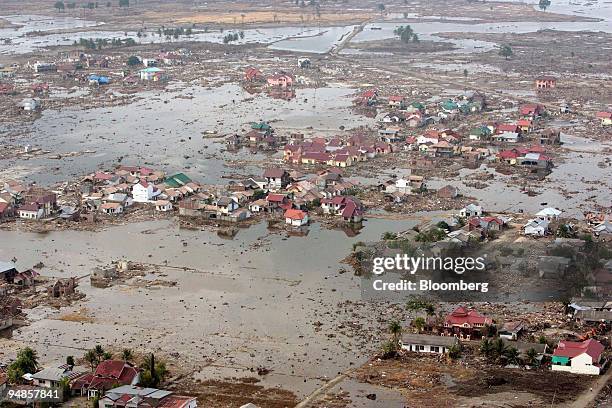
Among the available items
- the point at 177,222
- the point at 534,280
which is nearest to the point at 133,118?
the point at 177,222

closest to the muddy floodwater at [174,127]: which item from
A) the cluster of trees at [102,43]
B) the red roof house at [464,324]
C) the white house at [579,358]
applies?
the red roof house at [464,324]

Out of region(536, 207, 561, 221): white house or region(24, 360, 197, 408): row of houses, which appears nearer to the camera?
region(24, 360, 197, 408): row of houses

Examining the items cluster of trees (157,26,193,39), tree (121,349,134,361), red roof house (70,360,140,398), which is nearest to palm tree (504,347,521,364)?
red roof house (70,360,140,398)

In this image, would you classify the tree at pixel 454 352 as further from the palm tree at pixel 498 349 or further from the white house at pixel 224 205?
the white house at pixel 224 205

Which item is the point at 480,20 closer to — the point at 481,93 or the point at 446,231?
the point at 481,93

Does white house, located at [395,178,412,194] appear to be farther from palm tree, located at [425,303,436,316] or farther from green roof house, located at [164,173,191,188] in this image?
palm tree, located at [425,303,436,316]

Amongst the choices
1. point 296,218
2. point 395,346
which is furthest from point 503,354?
point 296,218

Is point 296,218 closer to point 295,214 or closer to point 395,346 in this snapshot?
point 295,214
